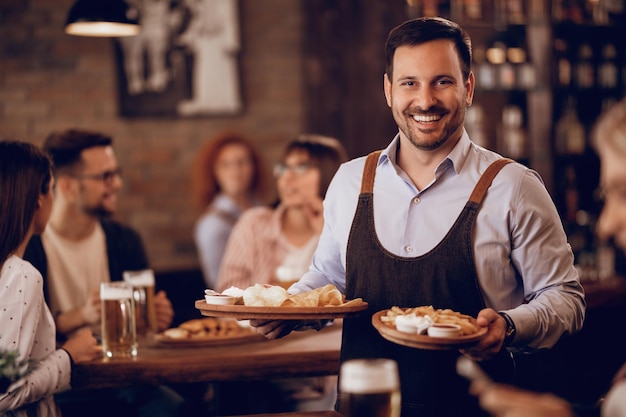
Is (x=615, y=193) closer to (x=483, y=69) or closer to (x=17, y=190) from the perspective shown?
(x=17, y=190)

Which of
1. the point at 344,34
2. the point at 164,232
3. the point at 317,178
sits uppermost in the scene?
the point at 344,34

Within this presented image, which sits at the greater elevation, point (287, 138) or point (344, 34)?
point (344, 34)

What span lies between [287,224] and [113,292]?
5.03 feet

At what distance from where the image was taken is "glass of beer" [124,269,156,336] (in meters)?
3.33

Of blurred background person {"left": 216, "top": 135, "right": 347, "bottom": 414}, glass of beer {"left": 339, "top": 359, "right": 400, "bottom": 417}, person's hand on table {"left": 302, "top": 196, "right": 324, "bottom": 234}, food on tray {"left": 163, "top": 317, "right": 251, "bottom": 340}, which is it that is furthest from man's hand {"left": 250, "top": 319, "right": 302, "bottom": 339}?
person's hand on table {"left": 302, "top": 196, "right": 324, "bottom": 234}

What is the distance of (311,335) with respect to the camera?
329 centimetres

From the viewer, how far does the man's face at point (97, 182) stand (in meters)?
3.82

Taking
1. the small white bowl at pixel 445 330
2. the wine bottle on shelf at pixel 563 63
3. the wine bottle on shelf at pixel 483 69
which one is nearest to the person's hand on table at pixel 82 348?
the small white bowl at pixel 445 330

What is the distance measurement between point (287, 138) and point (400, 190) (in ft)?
12.7

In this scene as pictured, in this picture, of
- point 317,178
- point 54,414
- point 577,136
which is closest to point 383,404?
point 54,414

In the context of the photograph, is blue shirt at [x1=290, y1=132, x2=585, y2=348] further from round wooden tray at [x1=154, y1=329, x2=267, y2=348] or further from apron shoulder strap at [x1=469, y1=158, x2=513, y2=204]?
round wooden tray at [x1=154, y1=329, x2=267, y2=348]

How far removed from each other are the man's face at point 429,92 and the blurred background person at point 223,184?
3.19 m

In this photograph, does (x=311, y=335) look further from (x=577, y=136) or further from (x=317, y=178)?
(x=577, y=136)

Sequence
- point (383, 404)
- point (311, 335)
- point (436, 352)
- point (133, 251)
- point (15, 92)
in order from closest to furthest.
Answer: point (383, 404), point (436, 352), point (311, 335), point (133, 251), point (15, 92)
